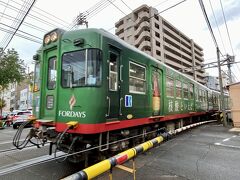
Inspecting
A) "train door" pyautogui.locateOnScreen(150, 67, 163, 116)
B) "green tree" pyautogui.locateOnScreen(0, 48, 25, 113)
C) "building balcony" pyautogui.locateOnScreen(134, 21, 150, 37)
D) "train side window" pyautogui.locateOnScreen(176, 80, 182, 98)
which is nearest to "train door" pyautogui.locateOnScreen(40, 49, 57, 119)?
"train door" pyautogui.locateOnScreen(150, 67, 163, 116)

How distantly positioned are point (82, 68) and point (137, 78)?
1.97 meters

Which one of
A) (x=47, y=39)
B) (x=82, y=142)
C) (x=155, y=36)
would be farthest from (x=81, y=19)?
(x=155, y=36)

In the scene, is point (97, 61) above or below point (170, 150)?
above

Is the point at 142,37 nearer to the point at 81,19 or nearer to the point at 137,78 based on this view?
the point at 81,19

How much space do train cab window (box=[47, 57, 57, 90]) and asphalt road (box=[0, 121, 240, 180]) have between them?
2.06m

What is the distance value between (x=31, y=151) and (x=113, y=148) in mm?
3427

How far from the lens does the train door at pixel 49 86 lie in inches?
189

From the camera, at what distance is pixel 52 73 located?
16.7 feet

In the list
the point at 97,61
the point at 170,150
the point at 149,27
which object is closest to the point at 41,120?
the point at 97,61

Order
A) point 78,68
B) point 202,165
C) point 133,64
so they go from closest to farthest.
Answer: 1. point 78,68
2. point 202,165
3. point 133,64

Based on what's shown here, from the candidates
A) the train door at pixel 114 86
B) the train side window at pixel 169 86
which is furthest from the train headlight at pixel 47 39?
the train side window at pixel 169 86

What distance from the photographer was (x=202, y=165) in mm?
4727

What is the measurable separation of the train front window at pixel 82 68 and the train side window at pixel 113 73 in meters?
0.46

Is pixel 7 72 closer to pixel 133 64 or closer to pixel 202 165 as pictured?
pixel 133 64
